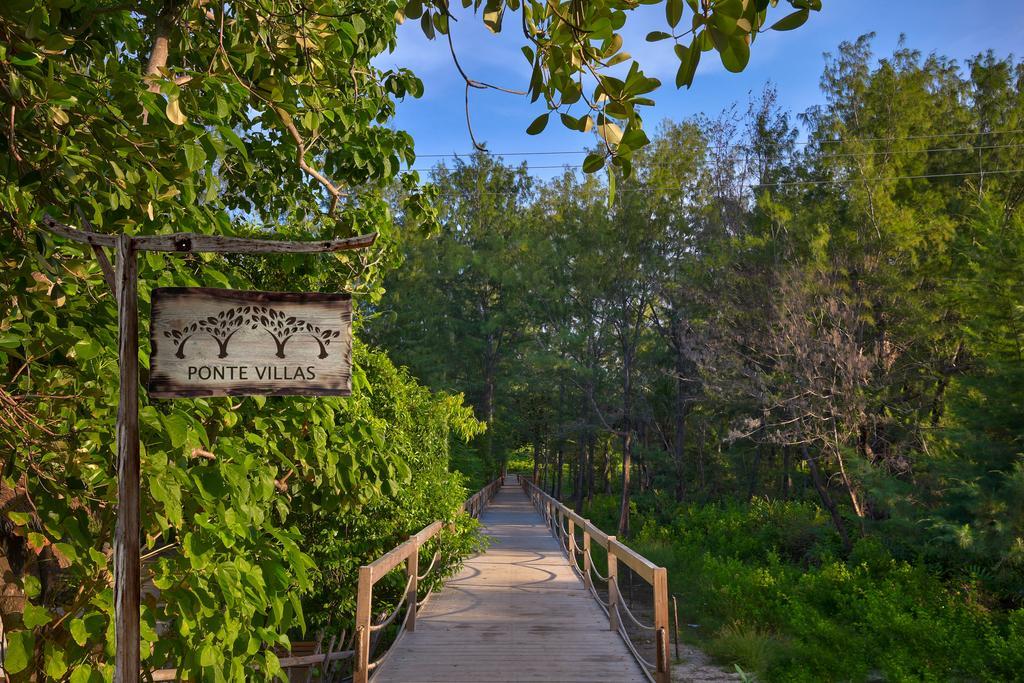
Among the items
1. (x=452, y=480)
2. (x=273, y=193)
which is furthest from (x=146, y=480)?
(x=452, y=480)

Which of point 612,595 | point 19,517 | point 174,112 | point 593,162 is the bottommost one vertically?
point 612,595

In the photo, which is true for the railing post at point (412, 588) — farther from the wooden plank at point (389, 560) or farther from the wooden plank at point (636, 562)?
the wooden plank at point (636, 562)

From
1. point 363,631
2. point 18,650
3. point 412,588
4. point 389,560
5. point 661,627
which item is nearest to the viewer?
point 18,650

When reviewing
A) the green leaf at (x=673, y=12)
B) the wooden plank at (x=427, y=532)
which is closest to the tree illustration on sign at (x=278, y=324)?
the green leaf at (x=673, y=12)

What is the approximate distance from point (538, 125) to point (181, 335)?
4.61 ft

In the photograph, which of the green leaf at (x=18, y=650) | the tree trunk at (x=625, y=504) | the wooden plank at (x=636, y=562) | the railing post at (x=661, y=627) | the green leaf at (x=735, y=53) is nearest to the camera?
the green leaf at (x=735, y=53)

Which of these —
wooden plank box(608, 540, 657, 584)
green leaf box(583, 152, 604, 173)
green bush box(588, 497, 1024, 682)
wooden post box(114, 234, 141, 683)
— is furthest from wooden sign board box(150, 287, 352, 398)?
green bush box(588, 497, 1024, 682)

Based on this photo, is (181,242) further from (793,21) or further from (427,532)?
(427,532)

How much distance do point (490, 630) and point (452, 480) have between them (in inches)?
180

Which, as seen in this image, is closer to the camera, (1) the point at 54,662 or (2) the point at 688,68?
(2) the point at 688,68

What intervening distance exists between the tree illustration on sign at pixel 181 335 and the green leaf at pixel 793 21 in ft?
6.65

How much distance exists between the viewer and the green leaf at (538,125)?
2.51 meters

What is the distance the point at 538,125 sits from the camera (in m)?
2.55

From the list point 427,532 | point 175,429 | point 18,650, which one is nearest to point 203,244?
point 175,429
